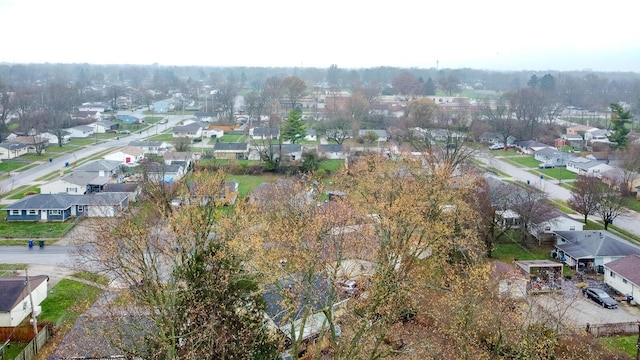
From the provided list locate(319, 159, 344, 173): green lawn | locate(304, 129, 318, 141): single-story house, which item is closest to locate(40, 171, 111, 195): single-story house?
locate(319, 159, 344, 173): green lawn

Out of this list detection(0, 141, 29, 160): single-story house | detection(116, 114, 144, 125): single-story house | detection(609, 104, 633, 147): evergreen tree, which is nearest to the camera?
detection(0, 141, 29, 160): single-story house

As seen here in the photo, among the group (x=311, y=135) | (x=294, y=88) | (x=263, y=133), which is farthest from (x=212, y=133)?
(x=294, y=88)

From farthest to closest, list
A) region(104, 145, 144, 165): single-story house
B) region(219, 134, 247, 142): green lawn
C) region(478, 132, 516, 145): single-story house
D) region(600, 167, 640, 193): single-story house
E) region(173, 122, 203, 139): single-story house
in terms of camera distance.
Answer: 1. region(173, 122, 203, 139): single-story house
2. region(219, 134, 247, 142): green lawn
3. region(478, 132, 516, 145): single-story house
4. region(104, 145, 144, 165): single-story house
5. region(600, 167, 640, 193): single-story house

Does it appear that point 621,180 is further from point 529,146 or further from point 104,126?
point 104,126

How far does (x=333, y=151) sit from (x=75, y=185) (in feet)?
60.5

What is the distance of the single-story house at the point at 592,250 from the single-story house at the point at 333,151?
20345 mm

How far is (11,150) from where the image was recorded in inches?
1390

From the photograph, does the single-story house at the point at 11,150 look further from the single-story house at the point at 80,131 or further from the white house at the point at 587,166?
the white house at the point at 587,166

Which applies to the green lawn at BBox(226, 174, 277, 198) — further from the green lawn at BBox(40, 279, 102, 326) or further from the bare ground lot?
the bare ground lot

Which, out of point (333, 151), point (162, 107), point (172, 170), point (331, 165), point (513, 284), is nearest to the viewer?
point (513, 284)

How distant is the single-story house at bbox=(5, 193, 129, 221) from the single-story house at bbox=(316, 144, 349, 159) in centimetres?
1688

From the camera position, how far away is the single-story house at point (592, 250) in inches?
695

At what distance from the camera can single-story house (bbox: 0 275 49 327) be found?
1308 cm

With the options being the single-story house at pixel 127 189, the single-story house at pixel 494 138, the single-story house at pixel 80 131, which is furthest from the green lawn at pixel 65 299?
the single-story house at pixel 494 138
